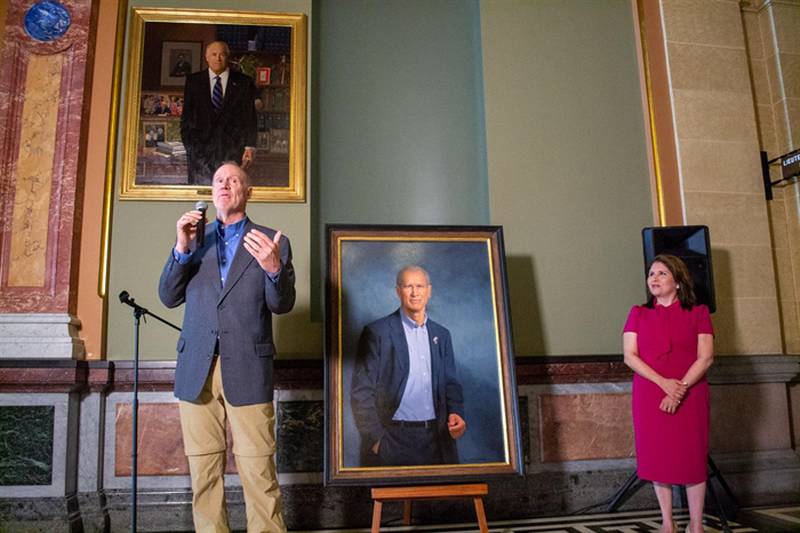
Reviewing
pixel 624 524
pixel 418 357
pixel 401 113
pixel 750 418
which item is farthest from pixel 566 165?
pixel 624 524

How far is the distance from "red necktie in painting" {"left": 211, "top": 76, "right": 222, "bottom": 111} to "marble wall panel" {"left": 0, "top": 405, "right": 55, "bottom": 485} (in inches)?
81.7

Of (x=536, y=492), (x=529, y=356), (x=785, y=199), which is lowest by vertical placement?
(x=536, y=492)

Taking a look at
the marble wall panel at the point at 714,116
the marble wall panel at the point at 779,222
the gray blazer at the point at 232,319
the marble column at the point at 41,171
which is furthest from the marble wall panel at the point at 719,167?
the marble column at the point at 41,171

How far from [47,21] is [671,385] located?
13.9 ft

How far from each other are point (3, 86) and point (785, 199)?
17.4ft

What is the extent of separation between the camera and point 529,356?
12.3 ft

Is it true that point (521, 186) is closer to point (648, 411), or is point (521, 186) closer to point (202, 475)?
point (648, 411)

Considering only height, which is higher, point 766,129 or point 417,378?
point 766,129

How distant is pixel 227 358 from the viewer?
97.4 inches

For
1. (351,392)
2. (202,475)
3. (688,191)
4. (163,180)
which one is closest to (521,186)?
(688,191)

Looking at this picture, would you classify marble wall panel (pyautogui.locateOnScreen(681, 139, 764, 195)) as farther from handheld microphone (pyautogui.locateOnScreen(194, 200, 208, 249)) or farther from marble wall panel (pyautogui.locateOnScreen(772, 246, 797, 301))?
handheld microphone (pyautogui.locateOnScreen(194, 200, 208, 249))

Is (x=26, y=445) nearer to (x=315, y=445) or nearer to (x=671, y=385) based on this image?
(x=315, y=445)

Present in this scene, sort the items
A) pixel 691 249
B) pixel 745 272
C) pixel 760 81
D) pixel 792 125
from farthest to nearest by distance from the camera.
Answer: pixel 760 81 < pixel 792 125 < pixel 745 272 < pixel 691 249

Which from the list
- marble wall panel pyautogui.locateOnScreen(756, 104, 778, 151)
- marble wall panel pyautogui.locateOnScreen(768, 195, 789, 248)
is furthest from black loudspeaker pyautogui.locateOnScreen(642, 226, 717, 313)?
marble wall panel pyautogui.locateOnScreen(756, 104, 778, 151)
